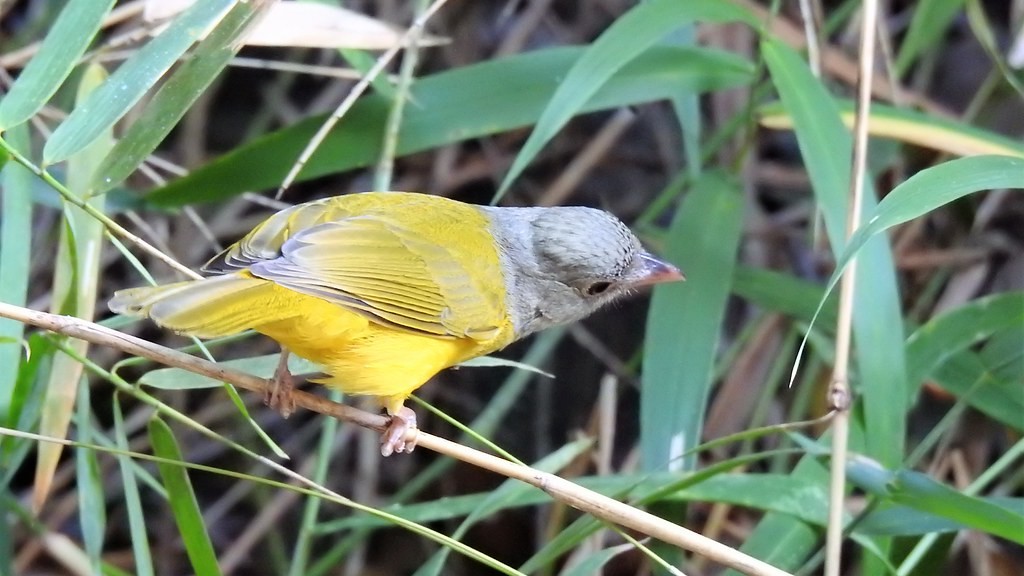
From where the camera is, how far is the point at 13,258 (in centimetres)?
177

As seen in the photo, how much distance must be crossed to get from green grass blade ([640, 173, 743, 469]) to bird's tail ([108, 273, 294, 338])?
0.72 meters

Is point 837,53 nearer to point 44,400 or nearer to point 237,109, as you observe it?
point 237,109

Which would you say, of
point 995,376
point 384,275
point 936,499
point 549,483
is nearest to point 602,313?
point 995,376

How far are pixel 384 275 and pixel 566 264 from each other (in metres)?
0.43

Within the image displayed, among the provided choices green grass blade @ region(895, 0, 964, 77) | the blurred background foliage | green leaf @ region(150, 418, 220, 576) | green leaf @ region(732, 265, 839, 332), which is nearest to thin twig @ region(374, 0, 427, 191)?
the blurred background foliage

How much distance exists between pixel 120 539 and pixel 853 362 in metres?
2.16

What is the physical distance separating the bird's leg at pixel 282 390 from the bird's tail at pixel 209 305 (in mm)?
283

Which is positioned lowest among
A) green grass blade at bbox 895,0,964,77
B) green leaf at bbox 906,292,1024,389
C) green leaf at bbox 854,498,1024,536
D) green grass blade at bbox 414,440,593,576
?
green grass blade at bbox 414,440,593,576

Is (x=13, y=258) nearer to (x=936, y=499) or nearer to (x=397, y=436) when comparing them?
(x=397, y=436)

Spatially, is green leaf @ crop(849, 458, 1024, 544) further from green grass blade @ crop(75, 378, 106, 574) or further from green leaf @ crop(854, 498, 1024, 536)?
green grass blade @ crop(75, 378, 106, 574)

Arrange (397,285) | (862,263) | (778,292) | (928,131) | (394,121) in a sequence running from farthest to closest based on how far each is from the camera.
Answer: (778,292)
(928,131)
(394,121)
(862,263)
(397,285)

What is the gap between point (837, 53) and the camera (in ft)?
9.71

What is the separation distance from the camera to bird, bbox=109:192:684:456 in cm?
148

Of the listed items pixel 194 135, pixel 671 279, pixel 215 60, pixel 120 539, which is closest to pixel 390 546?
pixel 120 539
